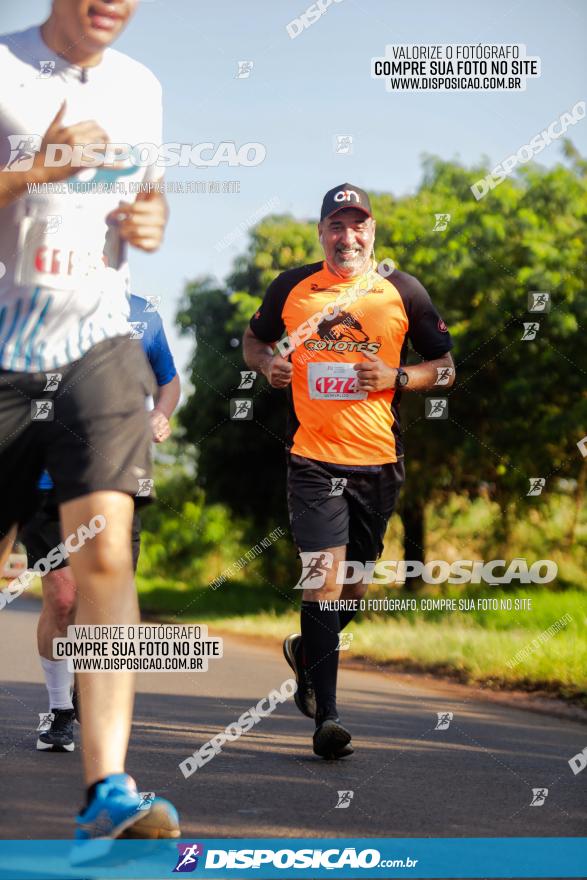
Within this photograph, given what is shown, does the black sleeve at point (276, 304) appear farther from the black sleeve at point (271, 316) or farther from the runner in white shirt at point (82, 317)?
the runner in white shirt at point (82, 317)

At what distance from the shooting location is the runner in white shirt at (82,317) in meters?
3.33

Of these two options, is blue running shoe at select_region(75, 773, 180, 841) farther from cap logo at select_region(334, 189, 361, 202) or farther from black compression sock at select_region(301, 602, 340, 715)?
cap logo at select_region(334, 189, 361, 202)

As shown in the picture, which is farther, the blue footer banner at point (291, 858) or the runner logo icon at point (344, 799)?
the runner logo icon at point (344, 799)

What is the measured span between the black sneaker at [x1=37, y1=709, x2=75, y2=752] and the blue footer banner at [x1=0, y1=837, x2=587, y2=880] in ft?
6.75

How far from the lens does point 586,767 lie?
5293 millimetres

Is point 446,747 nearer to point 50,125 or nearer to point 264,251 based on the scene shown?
point 50,125

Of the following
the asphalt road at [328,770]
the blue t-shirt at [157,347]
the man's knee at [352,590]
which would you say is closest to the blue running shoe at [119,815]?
the asphalt road at [328,770]

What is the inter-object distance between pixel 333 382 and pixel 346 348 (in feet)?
0.47

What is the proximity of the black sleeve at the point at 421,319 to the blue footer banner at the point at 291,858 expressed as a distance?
2504 millimetres

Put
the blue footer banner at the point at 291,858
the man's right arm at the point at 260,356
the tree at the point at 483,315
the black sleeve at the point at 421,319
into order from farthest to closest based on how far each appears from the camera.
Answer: the tree at the point at 483,315
the black sleeve at the point at 421,319
the man's right arm at the point at 260,356
the blue footer banner at the point at 291,858

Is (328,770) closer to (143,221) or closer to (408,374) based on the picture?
(408,374)

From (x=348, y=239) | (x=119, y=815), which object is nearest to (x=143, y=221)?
(x=119, y=815)

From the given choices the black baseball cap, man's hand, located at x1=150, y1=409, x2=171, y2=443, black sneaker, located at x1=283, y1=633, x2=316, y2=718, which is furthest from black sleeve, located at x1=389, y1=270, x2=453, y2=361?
black sneaker, located at x1=283, y1=633, x2=316, y2=718

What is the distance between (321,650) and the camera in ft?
17.9
